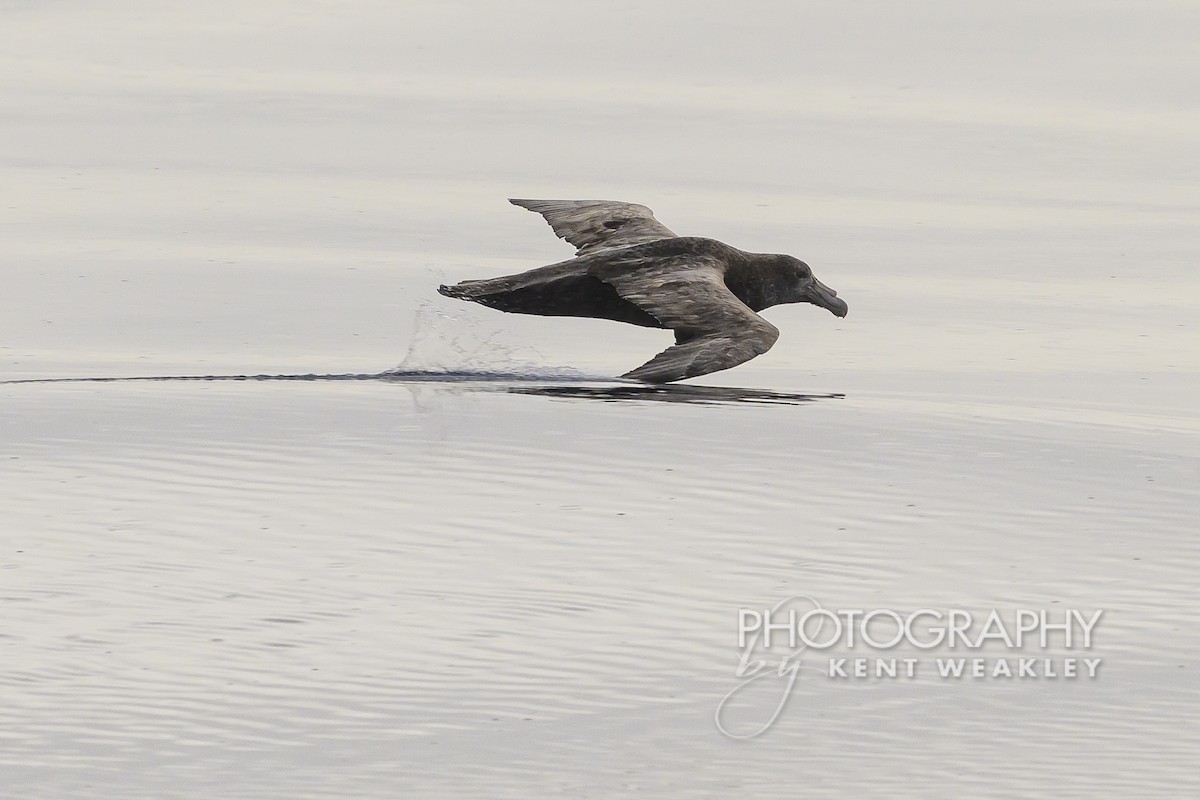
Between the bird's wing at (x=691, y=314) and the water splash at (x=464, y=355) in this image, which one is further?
the water splash at (x=464, y=355)

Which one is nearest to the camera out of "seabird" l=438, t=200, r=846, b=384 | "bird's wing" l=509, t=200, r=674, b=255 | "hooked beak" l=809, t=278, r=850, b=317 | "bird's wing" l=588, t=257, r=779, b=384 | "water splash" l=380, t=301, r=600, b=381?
"bird's wing" l=588, t=257, r=779, b=384

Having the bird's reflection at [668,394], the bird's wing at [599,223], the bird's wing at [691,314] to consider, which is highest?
the bird's wing at [599,223]

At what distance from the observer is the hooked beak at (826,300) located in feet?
60.6

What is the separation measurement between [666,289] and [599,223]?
294 cm

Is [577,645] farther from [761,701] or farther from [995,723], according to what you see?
[995,723]

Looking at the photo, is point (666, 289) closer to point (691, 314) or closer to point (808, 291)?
point (691, 314)

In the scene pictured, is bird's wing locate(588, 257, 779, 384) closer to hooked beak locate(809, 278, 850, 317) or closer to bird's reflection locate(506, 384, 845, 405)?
bird's reflection locate(506, 384, 845, 405)

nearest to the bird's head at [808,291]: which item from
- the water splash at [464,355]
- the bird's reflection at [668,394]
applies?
the water splash at [464,355]

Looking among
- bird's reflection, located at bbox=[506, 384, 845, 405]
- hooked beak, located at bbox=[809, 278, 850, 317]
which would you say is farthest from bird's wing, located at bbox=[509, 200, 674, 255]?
bird's reflection, located at bbox=[506, 384, 845, 405]

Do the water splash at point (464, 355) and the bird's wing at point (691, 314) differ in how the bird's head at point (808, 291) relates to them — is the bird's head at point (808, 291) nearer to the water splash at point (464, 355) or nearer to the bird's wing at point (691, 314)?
the bird's wing at point (691, 314)

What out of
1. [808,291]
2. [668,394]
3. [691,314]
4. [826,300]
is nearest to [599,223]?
[808,291]

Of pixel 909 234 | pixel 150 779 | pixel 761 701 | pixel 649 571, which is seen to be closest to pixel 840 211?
pixel 909 234

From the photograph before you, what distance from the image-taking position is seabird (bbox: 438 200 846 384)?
1570cm

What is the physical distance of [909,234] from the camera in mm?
22375
